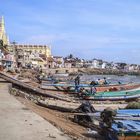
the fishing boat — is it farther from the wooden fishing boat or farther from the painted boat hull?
the painted boat hull

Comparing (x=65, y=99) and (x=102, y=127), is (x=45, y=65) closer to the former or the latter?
(x=65, y=99)

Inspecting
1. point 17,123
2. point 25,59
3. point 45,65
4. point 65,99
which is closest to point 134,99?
point 65,99

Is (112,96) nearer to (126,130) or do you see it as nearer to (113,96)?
(113,96)

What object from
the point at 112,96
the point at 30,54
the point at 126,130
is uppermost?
the point at 30,54

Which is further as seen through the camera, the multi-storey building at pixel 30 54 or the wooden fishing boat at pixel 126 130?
the multi-storey building at pixel 30 54

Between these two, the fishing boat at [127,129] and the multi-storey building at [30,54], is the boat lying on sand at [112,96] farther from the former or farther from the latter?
the multi-storey building at [30,54]

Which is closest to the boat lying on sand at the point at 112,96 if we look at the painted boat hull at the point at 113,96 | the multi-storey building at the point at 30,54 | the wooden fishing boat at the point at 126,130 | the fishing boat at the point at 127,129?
the painted boat hull at the point at 113,96

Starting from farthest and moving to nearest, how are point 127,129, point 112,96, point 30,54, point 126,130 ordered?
point 30,54 → point 112,96 → point 127,129 → point 126,130

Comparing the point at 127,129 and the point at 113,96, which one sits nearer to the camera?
the point at 127,129

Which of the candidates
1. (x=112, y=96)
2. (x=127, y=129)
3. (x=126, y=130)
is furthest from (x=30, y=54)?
(x=126, y=130)

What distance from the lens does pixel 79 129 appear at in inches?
593

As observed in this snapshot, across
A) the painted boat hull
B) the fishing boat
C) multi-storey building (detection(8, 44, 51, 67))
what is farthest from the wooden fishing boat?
multi-storey building (detection(8, 44, 51, 67))

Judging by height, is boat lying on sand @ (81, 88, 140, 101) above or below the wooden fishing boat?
below

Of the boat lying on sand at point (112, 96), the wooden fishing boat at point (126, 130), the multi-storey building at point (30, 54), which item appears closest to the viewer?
the wooden fishing boat at point (126, 130)
